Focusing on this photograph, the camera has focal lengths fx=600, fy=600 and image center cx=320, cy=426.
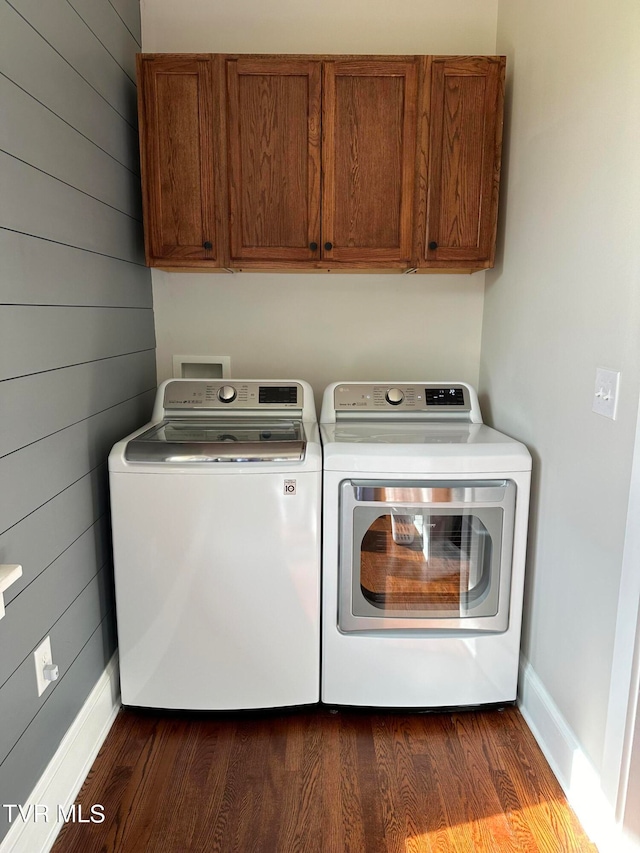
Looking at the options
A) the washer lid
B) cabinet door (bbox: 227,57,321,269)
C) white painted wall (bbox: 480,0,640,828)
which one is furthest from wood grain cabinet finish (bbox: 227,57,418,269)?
the washer lid

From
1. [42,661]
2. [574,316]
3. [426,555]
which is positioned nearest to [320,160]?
[574,316]

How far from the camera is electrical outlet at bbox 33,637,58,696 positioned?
57.5 inches

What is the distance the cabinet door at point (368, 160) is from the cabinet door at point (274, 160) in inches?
2.1

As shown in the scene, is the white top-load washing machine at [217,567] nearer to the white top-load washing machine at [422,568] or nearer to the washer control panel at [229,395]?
the white top-load washing machine at [422,568]

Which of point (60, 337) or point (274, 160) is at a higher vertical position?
point (274, 160)

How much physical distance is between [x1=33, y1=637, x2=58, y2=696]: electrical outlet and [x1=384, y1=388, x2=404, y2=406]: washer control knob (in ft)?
4.52

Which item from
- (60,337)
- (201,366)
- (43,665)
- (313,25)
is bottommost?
(43,665)

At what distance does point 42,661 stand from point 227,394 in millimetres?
1084

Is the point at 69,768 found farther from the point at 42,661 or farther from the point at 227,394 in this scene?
the point at 227,394

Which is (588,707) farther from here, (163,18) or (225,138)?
(163,18)

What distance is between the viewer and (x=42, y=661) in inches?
58.4

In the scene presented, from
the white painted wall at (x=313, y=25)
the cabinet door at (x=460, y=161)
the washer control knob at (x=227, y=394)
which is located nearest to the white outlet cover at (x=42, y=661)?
the washer control knob at (x=227, y=394)

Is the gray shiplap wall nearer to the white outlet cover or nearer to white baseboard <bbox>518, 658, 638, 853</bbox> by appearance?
the white outlet cover

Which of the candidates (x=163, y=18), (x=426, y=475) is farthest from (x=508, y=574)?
(x=163, y=18)
